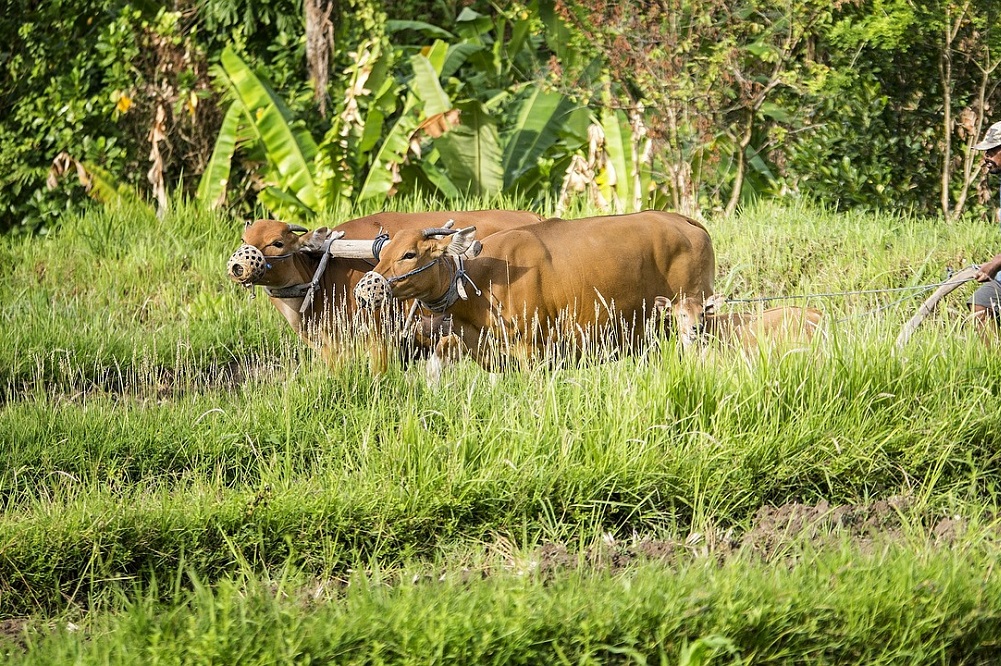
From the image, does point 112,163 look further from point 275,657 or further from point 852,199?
point 275,657

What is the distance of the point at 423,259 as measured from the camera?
738 cm

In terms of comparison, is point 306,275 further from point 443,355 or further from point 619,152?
point 619,152

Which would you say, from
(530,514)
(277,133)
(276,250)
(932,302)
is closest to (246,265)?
(276,250)

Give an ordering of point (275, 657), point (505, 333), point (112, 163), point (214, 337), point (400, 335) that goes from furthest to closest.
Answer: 1. point (112, 163)
2. point (214, 337)
3. point (400, 335)
4. point (505, 333)
5. point (275, 657)

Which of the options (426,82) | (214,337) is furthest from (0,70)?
(214,337)

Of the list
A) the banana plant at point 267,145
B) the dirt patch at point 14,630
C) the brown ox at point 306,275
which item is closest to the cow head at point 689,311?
the brown ox at point 306,275

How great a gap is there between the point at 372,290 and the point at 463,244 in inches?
27.5

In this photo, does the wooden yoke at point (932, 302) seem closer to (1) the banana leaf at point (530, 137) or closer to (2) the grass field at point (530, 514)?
(2) the grass field at point (530, 514)

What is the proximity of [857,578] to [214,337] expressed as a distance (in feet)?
20.4

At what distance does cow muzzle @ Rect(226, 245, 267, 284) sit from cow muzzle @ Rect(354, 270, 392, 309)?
1045mm

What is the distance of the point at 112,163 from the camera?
565 inches

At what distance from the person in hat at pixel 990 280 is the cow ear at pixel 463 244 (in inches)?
118

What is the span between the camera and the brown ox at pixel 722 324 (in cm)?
747

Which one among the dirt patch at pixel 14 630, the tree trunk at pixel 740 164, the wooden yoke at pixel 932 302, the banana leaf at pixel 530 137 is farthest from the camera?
the banana leaf at pixel 530 137
